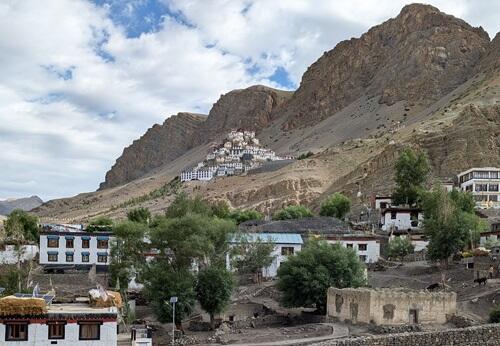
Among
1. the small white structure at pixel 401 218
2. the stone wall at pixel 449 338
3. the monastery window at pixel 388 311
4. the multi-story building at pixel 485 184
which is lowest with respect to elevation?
the monastery window at pixel 388 311

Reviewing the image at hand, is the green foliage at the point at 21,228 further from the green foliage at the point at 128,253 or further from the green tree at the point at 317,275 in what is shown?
the green tree at the point at 317,275

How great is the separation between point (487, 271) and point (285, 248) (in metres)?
19.6

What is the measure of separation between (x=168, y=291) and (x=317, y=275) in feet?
29.4

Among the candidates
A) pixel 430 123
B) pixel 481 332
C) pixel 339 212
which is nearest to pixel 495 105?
pixel 430 123

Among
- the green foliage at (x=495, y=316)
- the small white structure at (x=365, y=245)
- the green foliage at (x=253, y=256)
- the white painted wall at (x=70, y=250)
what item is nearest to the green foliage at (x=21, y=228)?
the white painted wall at (x=70, y=250)

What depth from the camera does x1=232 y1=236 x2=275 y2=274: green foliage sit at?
56.1m

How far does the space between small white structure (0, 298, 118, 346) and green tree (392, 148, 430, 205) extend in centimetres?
6222

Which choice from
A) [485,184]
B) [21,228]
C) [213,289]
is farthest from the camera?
[485,184]

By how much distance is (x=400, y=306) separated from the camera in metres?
35.0

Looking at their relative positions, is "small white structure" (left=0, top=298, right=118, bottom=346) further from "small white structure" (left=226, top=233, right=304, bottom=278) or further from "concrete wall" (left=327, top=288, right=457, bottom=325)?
"small white structure" (left=226, top=233, right=304, bottom=278)

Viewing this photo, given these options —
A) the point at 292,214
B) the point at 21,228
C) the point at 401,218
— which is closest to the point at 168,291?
the point at 21,228

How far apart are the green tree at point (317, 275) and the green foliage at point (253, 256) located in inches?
489

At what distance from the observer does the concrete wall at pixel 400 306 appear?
114 ft

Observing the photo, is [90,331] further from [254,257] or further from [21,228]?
[21,228]
